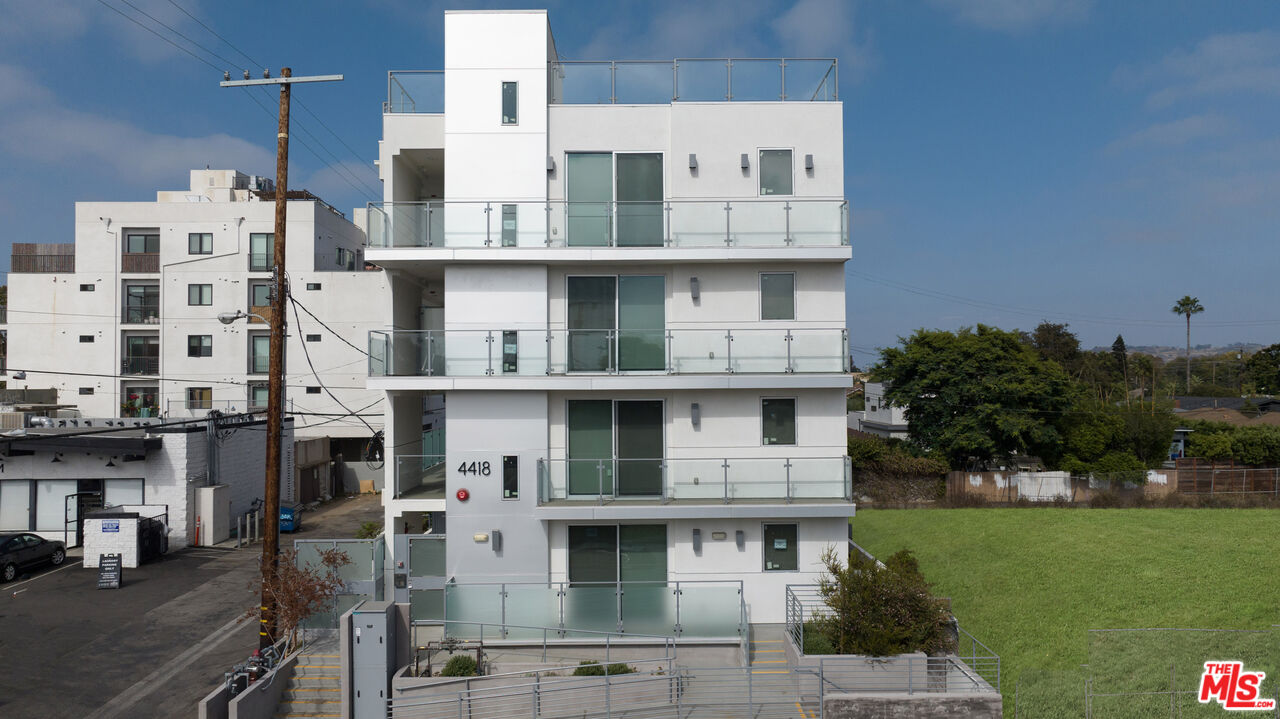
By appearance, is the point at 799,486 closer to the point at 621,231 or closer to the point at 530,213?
the point at 621,231

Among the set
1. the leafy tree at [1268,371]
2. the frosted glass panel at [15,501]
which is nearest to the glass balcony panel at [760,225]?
the frosted glass panel at [15,501]

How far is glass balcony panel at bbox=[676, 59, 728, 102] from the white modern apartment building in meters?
0.06

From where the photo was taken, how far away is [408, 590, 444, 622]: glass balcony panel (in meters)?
14.8

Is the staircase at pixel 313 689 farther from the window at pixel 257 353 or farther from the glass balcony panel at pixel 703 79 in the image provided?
the window at pixel 257 353

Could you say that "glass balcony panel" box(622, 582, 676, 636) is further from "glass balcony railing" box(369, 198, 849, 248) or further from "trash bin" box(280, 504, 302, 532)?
"trash bin" box(280, 504, 302, 532)

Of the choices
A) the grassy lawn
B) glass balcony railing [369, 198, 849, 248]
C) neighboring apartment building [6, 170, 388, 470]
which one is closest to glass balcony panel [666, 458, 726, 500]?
glass balcony railing [369, 198, 849, 248]

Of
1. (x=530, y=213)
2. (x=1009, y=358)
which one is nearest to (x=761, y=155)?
(x=530, y=213)

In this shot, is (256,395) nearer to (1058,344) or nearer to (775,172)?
(775,172)

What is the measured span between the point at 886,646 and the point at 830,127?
428 inches

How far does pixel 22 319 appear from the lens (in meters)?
40.8

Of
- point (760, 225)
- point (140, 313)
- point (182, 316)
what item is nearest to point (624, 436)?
point (760, 225)

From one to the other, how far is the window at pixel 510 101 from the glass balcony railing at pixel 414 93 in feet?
5.74

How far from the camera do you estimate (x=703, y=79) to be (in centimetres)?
1645

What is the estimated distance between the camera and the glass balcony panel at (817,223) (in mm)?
15602
